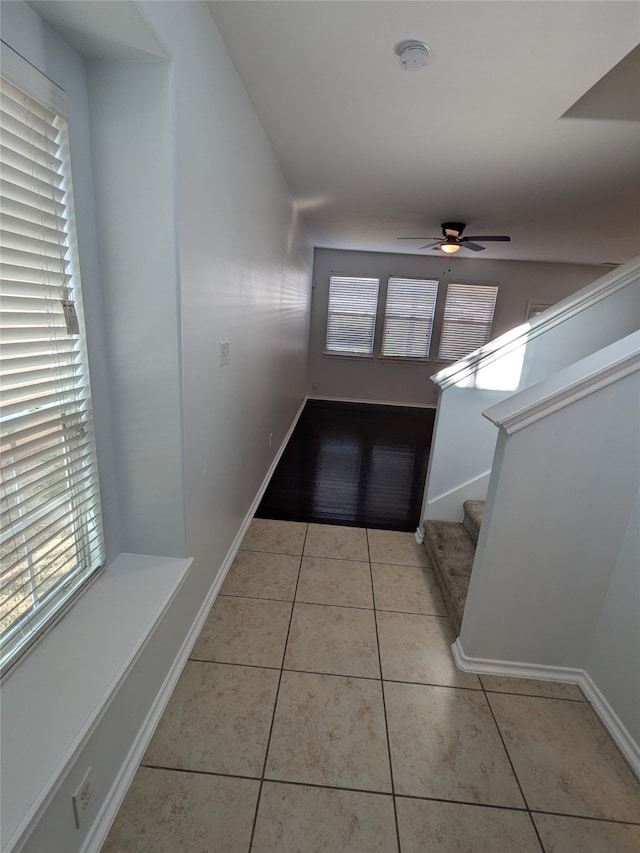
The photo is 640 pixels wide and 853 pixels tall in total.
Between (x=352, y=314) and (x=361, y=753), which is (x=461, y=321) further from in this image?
(x=361, y=753)

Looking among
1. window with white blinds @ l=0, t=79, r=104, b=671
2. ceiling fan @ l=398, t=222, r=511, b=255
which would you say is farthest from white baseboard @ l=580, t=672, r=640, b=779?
ceiling fan @ l=398, t=222, r=511, b=255

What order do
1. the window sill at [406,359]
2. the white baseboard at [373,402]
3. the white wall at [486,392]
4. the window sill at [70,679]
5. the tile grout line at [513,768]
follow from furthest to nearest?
the white baseboard at [373,402] < the window sill at [406,359] < the white wall at [486,392] < the tile grout line at [513,768] < the window sill at [70,679]

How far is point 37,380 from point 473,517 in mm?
2261

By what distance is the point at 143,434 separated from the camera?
1.42m

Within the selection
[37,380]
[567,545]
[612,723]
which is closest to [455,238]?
[567,545]

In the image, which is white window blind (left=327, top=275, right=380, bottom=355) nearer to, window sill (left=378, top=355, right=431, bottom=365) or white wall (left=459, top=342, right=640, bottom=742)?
window sill (left=378, top=355, right=431, bottom=365)

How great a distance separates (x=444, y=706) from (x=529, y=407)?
1.22 m

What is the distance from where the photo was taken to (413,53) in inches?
58.5

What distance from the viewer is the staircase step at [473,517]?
2.32m

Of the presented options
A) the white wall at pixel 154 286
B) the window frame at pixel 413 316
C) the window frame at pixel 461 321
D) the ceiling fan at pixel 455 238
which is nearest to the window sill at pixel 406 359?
the window frame at pixel 413 316

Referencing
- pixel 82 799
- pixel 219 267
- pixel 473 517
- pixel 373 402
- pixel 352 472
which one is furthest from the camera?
pixel 373 402

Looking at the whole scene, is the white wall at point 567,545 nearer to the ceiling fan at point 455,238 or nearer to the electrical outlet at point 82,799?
the electrical outlet at point 82,799

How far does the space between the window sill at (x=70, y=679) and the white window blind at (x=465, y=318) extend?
20.1 ft

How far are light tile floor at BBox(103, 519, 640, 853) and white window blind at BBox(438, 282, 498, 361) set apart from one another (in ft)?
17.9
